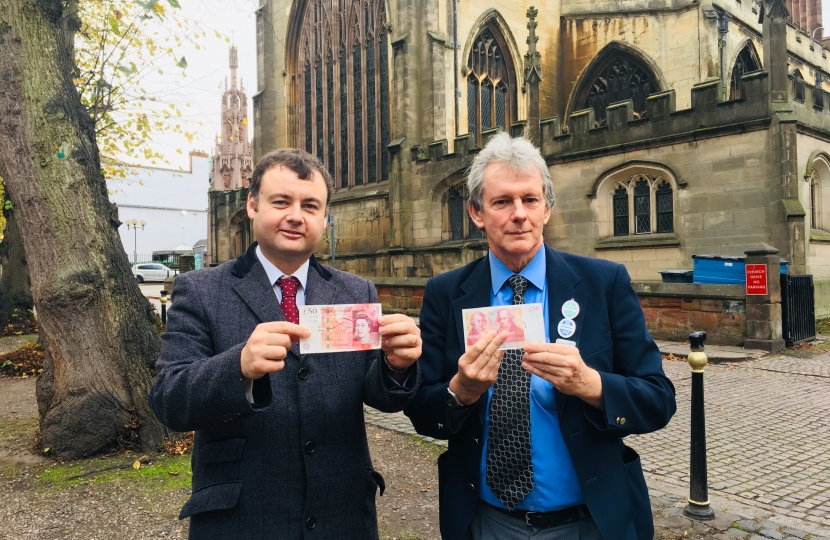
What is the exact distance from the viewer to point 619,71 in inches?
922

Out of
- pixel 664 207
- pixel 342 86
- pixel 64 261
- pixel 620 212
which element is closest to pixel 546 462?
pixel 64 261

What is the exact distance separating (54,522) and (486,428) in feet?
11.2

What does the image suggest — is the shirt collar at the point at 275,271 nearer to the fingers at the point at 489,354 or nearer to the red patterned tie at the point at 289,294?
the red patterned tie at the point at 289,294

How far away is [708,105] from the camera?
14664 millimetres

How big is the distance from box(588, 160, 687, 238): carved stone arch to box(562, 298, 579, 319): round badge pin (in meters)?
14.9

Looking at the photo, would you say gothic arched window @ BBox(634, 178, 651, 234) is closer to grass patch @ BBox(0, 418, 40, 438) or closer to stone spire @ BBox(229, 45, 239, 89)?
grass patch @ BBox(0, 418, 40, 438)

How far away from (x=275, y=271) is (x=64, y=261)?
391cm

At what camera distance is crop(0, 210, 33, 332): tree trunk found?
14555mm

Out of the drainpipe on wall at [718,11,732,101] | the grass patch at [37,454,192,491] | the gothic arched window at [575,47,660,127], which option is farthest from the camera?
the gothic arched window at [575,47,660,127]

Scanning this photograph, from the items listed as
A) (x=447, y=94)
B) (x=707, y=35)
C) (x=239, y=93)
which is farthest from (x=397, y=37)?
(x=239, y=93)

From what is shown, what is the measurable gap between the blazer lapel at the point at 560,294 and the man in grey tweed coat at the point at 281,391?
52cm

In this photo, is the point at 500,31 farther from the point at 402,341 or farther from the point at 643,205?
the point at 402,341

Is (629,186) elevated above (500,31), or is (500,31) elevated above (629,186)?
(500,31)

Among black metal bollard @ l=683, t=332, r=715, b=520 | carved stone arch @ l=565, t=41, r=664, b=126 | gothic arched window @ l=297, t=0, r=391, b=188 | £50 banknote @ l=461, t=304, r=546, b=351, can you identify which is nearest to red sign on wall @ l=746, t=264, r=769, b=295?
black metal bollard @ l=683, t=332, r=715, b=520
